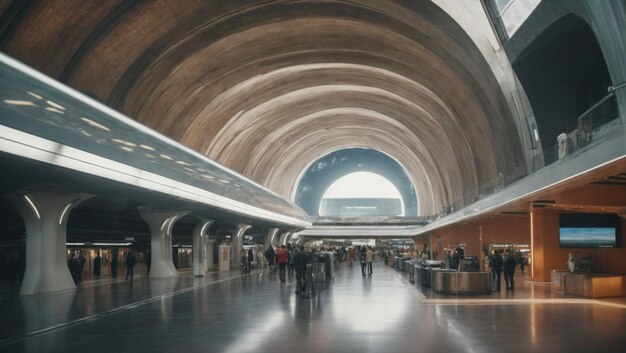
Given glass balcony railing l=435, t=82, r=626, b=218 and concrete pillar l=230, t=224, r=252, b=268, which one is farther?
concrete pillar l=230, t=224, r=252, b=268

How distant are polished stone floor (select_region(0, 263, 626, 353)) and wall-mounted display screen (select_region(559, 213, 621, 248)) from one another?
4.72m

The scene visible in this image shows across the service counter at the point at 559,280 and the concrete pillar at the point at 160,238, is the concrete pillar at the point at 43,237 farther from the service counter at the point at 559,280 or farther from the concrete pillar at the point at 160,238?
the service counter at the point at 559,280

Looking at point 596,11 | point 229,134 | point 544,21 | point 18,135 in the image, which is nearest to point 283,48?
point 229,134

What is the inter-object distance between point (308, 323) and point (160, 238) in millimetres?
16586

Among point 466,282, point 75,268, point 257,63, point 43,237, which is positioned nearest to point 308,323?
point 466,282

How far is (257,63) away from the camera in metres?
26.8

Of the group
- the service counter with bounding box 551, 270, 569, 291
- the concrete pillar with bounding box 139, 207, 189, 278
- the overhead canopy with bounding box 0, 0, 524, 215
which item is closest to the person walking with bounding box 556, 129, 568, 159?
the service counter with bounding box 551, 270, 569, 291

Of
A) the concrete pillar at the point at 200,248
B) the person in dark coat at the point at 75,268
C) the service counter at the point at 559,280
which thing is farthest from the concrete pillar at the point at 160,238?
the service counter at the point at 559,280

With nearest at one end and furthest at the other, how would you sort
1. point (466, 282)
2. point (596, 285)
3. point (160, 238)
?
point (596, 285) < point (466, 282) < point (160, 238)

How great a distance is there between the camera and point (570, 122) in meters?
19.6

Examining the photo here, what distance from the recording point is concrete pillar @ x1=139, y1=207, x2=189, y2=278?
26.4 metres

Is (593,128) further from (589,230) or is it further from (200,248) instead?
(200,248)

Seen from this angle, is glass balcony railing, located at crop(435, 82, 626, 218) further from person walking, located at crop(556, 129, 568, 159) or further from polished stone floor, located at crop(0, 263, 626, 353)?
polished stone floor, located at crop(0, 263, 626, 353)

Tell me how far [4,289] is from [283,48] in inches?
522
